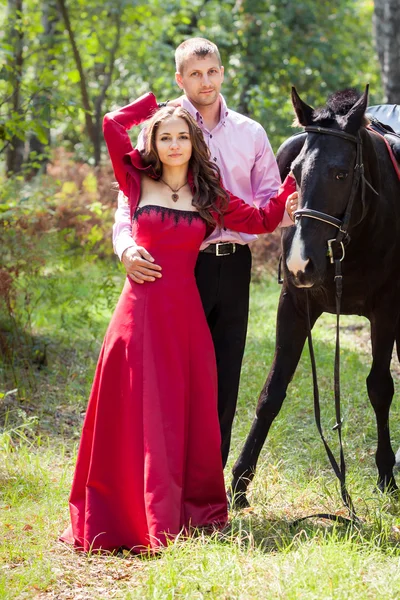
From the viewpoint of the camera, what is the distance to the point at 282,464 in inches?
203

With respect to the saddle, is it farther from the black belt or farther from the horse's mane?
the black belt

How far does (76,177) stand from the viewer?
1420cm

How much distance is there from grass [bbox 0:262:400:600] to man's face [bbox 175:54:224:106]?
7.09 feet

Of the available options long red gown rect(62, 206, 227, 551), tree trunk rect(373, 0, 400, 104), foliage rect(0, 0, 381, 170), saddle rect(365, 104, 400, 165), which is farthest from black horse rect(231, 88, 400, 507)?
foliage rect(0, 0, 381, 170)

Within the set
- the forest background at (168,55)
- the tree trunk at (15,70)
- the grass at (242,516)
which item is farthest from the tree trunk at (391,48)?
the tree trunk at (15,70)

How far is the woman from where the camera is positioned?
3.85 meters

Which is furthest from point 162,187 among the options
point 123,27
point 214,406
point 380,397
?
point 123,27

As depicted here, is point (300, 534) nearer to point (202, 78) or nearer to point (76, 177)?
point (202, 78)

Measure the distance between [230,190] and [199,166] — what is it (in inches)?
11.9

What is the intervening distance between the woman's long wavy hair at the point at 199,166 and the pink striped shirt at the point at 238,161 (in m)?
0.17

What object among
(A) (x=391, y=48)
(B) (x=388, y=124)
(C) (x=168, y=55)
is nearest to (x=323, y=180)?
(B) (x=388, y=124)

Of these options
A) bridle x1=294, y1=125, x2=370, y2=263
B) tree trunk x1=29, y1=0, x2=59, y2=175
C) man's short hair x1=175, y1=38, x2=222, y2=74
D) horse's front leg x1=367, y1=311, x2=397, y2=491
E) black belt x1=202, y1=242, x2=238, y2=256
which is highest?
tree trunk x1=29, y1=0, x2=59, y2=175

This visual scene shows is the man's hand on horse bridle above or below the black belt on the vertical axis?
above

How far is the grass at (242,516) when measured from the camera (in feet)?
10.8
